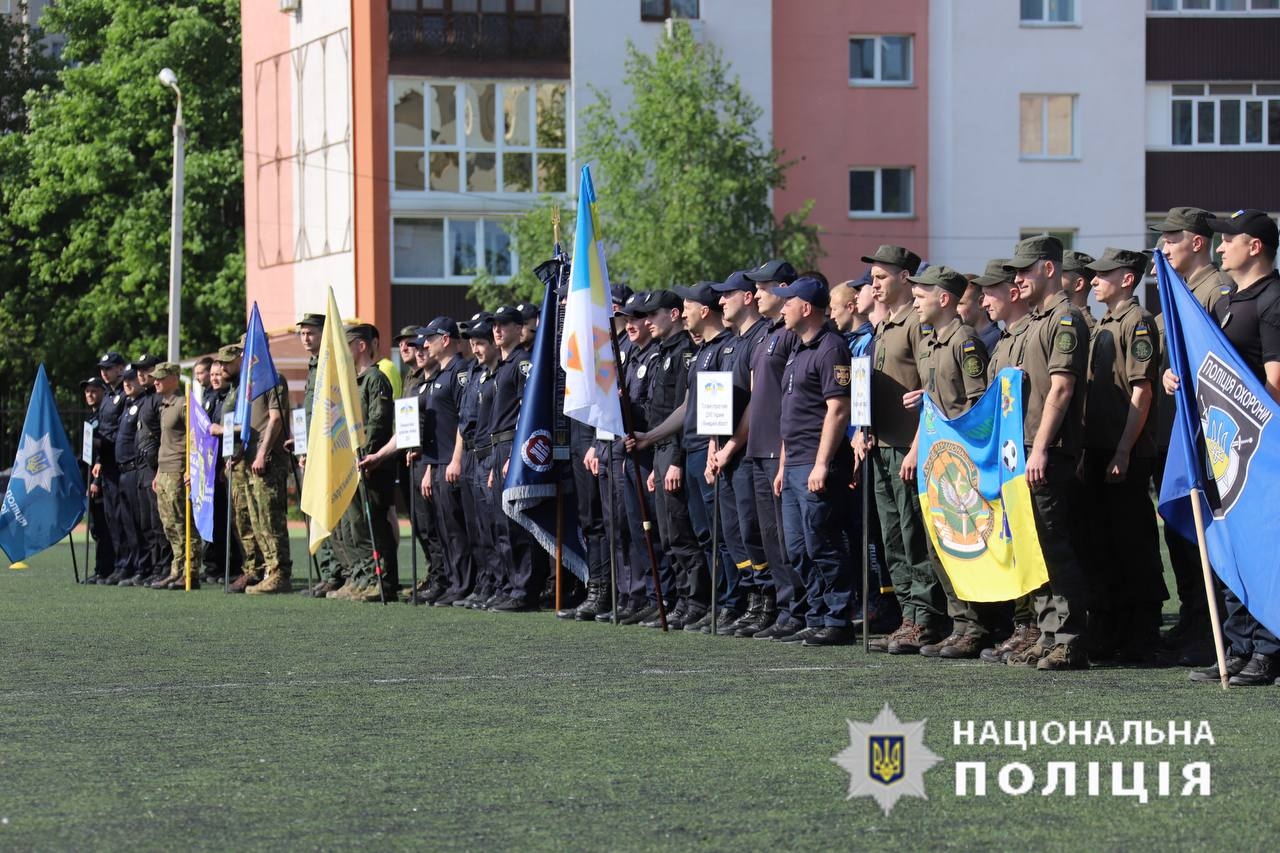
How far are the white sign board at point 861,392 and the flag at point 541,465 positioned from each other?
11.3 feet

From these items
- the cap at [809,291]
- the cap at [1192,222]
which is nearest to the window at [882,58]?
the cap at [809,291]

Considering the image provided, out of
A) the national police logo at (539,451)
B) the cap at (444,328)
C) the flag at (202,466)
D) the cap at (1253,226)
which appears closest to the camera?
the cap at (1253,226)

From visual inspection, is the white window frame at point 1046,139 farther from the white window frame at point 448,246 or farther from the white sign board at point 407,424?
the white sign board at point 407,424

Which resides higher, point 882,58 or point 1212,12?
point 1212,12

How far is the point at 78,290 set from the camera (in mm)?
54062

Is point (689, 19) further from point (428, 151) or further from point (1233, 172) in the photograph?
point (1233, 172)

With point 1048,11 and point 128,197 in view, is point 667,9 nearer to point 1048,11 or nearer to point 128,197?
point 1048,11

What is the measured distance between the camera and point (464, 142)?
43656 millimetres

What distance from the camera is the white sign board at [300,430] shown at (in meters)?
17.6

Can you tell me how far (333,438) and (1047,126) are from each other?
3161cm

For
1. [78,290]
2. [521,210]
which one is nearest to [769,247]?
[521,210]

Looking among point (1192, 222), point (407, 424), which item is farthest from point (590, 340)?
point (1192, 222)

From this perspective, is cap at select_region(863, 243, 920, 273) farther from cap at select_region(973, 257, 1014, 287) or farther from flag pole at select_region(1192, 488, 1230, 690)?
flag pole at select_region(1192, 488, 1230, 690)

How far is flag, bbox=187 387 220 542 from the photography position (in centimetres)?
1834
